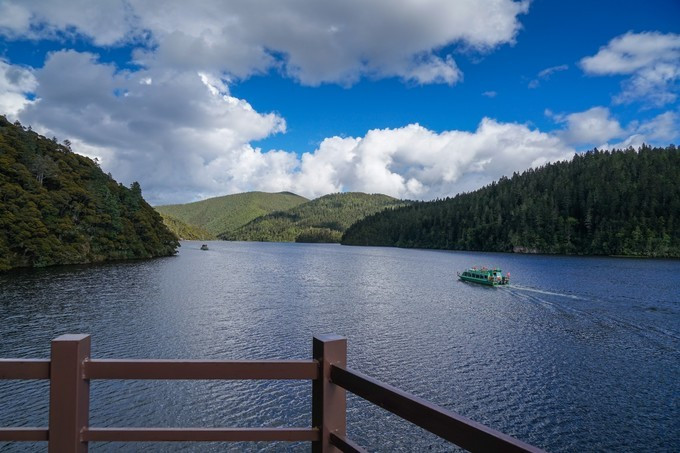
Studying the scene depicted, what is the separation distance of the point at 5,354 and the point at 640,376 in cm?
3929

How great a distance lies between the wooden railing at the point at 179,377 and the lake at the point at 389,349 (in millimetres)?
14154

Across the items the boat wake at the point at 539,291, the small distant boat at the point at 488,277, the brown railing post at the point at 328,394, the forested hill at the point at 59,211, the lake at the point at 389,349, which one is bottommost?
the lake at the point at 389,349

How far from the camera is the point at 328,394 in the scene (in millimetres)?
3902

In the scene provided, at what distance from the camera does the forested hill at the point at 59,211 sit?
69.4 metres

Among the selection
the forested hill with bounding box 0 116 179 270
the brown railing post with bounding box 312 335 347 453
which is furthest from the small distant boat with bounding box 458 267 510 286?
the forested hill with bounding box 0 116 179 270

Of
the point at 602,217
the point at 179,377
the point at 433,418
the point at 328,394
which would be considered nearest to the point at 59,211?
the point at 179,377

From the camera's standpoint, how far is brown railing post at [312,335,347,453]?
12.7ft

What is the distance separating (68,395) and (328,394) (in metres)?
2.31

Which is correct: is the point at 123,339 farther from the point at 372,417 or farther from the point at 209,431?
the point at 209,431

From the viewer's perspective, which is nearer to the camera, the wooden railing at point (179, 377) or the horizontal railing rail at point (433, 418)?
the horizontal railing rail at point (433, 418)

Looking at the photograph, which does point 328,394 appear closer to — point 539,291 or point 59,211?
point 539,291

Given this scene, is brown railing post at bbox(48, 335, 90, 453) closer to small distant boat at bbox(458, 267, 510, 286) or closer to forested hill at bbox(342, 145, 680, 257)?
small distant boat at bbox(458, 267, 510, 286)

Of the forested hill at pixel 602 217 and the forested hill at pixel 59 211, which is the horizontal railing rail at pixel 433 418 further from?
the forested hill at pixel 602 217

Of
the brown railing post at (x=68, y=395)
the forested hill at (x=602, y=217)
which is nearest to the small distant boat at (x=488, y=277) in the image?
the brown railing post at (x=68, y=395)
